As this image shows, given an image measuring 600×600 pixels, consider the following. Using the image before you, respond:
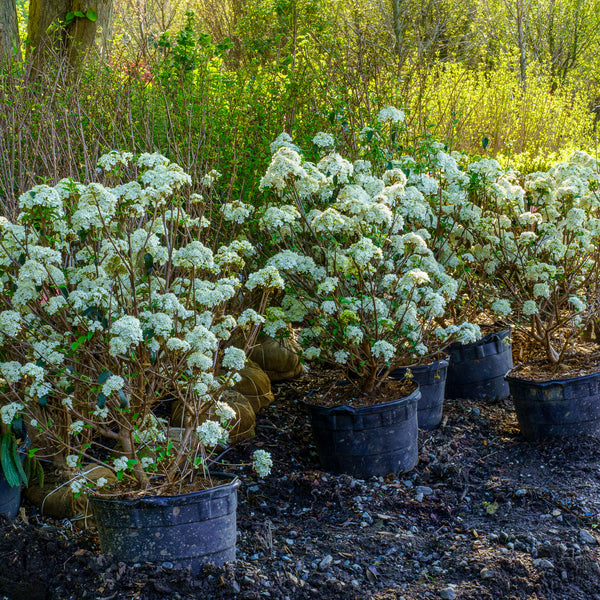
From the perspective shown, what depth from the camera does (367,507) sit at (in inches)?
129

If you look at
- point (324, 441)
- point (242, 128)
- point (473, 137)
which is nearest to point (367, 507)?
point (324, 441)

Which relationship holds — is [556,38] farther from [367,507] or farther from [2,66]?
[367,507]

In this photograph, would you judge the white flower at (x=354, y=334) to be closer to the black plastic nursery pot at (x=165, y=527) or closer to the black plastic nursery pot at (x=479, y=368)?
the black plastic nursery pot at (x=165, y=527)

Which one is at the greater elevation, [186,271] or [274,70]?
[274,70]

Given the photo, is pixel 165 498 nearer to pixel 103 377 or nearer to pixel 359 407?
pixel 103 377

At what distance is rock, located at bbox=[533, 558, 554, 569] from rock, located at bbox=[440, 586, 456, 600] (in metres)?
0.37

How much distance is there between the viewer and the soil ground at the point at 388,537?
252 cm

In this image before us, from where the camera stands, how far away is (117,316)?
261cm

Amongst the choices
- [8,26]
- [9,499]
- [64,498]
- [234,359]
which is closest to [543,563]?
[234,359]

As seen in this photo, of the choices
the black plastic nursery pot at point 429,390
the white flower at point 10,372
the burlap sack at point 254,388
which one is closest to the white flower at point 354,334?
the black plastic nursery pot at point 429,390

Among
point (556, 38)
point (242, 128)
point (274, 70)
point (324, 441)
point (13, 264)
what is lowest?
point (324, 441)

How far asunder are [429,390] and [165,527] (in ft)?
7.20

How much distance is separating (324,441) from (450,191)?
180cm

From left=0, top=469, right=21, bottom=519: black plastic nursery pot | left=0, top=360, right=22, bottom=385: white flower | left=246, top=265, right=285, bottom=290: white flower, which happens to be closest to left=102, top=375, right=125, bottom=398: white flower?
left=0, top=360, right=22, bottom=385: white flower
